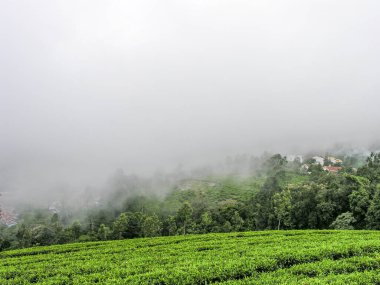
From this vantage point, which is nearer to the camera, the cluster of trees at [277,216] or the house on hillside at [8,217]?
the cluster of trees at [277,216]

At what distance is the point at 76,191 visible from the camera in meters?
142

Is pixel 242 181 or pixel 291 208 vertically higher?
pixel 291 208

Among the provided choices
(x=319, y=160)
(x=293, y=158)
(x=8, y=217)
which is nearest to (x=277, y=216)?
(x=8, y=217)

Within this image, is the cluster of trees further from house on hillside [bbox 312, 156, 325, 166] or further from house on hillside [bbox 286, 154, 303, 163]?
house on hillside [bbox 312, 156, 325, 166]

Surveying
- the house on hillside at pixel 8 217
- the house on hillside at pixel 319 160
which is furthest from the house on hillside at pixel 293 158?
the house on hillside at pixel 8 217

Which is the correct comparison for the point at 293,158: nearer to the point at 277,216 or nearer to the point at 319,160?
the point at 319,160

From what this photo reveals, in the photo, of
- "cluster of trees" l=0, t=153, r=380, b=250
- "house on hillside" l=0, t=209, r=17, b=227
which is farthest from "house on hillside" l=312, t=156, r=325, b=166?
"house on hillside" l=0, t=209, r=17, b=227

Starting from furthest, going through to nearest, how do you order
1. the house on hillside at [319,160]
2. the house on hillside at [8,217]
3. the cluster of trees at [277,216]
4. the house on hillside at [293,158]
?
the house on hillside at [293,158] → the house on hillside at [319,160] → the house on hillside at [8,217] → the cluster of trees at [277,216]

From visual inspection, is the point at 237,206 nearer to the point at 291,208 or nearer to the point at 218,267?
the point at 291,208

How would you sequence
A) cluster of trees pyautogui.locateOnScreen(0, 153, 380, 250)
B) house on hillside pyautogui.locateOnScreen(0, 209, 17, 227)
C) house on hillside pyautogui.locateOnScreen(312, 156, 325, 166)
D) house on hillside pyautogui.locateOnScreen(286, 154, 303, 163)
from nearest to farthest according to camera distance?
1. cluster of trees pyautogui.locateOnScreen(0, 153, 380, 250)
2. house on hillside pyautogui.locateOnScreen(0, 209, 17, 227)
3. house on hillside pyautogui.locateOnScreen(312, 156, 325, 166)
4. house on hillside pyautogui.locateOnScreen(286, 154, 303, 163)

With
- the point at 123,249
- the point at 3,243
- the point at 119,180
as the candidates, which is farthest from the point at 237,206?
the point at 119,180

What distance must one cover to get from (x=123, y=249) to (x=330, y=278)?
16.7 meters

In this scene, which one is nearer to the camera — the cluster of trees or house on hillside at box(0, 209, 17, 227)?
the cluster of trees

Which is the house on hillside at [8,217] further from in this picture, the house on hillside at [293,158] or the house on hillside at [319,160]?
the house on hillside at [319,160]
